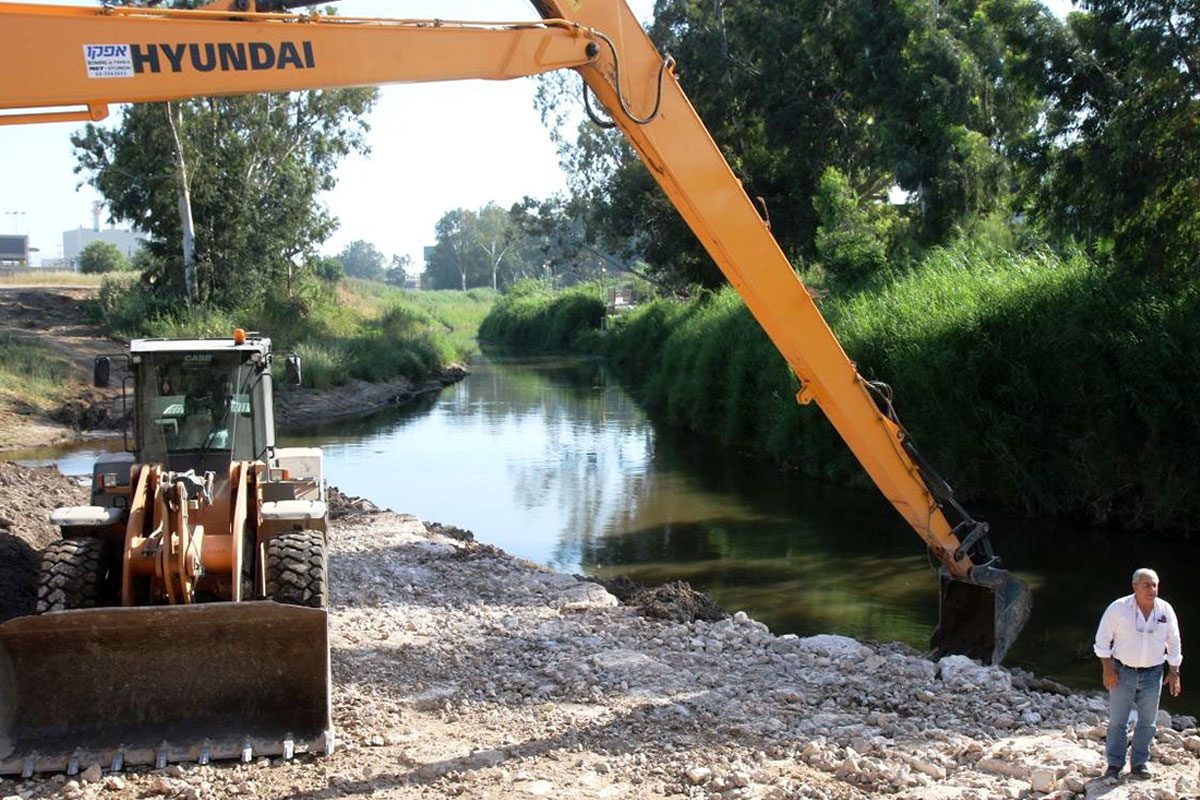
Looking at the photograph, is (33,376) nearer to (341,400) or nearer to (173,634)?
(341,400)

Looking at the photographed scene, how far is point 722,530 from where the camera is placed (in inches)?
733

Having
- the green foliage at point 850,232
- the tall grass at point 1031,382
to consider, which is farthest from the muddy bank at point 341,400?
the tall grass at point 1031,382

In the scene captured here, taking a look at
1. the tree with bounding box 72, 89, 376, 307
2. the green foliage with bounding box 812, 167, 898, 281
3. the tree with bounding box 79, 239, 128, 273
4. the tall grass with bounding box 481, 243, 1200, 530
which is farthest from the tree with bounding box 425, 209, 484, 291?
the tall grass with bounding box 481, 243, 1200, 530

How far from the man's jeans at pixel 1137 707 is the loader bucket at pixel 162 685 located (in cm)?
449

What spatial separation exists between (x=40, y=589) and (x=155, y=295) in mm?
37440

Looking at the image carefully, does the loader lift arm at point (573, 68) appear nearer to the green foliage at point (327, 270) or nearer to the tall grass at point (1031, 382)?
the tall grass at point (1031, 382)

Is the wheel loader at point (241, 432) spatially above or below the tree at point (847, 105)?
below

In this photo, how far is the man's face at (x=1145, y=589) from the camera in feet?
22.4

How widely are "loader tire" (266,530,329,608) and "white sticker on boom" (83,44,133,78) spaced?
3090mm

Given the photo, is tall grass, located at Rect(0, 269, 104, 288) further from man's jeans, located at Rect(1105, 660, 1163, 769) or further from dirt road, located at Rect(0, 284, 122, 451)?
man's jeans, located at Rect(1105, 660, 1163, 769)

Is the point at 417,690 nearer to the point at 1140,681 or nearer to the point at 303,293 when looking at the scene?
the point at 1140,681

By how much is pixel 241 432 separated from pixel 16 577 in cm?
286

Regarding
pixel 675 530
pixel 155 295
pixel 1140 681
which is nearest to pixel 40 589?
pixel 1140 681

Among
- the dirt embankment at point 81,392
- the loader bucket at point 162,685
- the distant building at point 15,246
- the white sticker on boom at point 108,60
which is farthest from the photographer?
the distant building at point 15,246
